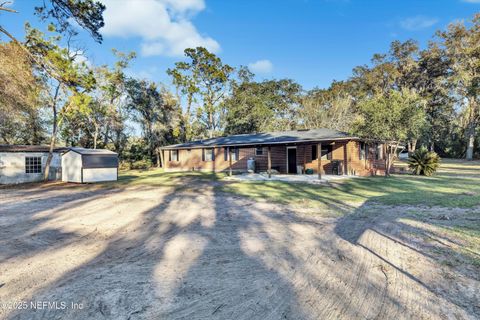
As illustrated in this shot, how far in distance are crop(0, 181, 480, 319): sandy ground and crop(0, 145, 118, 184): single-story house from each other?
976 cm

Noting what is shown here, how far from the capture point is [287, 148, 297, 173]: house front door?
18.3 meters

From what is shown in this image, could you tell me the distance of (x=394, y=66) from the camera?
105 ft

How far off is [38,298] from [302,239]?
3.83 metres

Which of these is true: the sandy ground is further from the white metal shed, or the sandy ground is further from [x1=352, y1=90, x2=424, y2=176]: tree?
[x1=352, y1=90, x2=424, y2=176]: tree

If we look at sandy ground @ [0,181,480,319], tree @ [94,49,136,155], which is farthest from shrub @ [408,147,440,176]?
tree @ [94,49,136,155]

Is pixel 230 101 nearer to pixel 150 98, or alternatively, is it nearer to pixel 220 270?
pixel 150 98

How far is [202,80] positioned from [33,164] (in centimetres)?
2023

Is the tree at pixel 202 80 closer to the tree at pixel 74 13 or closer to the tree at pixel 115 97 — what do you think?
the tree at pixel 115 97

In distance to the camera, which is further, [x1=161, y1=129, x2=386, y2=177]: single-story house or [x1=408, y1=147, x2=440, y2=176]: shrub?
[x1=161, y1=129, x2=386, y2=177]: single-story house

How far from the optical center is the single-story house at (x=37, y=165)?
1474 cm

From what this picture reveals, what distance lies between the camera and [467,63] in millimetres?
28000

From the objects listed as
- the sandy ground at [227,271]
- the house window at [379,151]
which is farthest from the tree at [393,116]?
the sandy ground at [227,271]

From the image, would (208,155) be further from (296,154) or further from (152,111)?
(152,111)

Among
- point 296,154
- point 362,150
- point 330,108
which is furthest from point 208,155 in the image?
point 330,108
